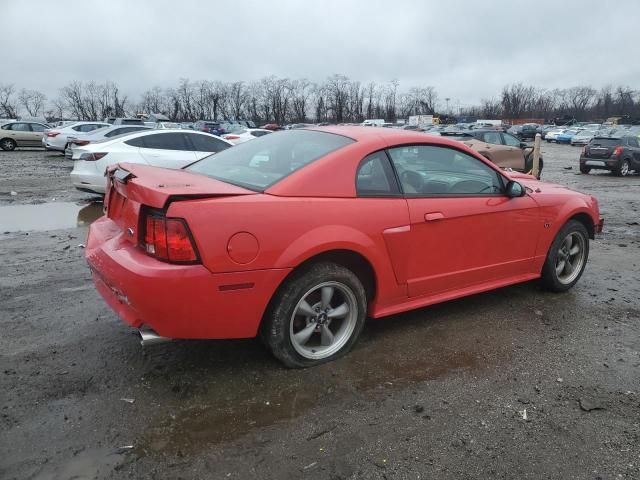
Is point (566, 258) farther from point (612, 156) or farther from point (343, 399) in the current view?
point (612, 156)

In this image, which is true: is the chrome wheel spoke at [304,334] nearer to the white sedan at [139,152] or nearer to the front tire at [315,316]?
the front tire at [315,316]

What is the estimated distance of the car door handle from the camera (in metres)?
3.53

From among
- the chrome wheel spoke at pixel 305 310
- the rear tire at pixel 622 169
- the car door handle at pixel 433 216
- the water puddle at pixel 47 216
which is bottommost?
the rear tire at pixel 622 169

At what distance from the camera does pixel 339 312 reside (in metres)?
3.32

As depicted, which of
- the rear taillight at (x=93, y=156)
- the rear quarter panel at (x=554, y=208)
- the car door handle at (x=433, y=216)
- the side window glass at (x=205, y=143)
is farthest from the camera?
the side window glass at (x=205, y=143)

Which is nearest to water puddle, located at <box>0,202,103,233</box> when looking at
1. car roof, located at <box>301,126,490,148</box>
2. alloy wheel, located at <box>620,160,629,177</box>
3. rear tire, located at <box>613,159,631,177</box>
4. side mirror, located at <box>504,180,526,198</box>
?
car roof, located at <box>301,126,490,148</box>

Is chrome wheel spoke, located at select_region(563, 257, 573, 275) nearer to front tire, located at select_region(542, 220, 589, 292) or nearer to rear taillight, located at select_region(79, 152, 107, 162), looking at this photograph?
front tire, located at select_region(542, 220, 589, 292)

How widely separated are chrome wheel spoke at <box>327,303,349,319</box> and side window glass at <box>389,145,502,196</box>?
921 millimetres

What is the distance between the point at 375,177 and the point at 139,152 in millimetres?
7766

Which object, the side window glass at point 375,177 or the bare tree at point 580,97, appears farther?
the bare tree at point 580,97

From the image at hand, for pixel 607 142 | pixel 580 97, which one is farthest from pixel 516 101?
pixel 607 142

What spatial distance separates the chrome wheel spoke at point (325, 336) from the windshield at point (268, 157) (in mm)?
998

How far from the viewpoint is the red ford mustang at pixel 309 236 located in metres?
2.72

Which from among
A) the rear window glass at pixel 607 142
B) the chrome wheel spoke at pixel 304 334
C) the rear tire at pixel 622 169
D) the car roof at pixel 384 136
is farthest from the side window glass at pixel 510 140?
the chrome wheel spoke at pixel 304 334
